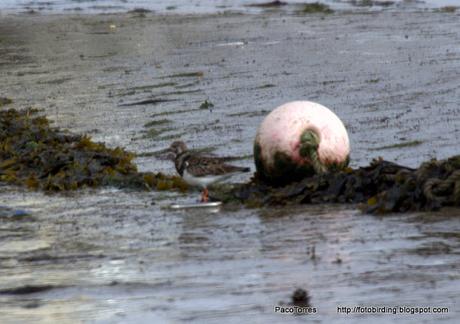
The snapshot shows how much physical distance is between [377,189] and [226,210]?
1214mm

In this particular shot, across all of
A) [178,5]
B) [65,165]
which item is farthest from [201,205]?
[178,5]

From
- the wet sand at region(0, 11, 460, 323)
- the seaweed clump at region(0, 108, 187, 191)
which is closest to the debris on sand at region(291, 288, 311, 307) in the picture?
the wet sand at region(0, 11, 460, 323)

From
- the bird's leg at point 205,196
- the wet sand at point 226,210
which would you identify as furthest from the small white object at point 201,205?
the wet sand at point 226,210

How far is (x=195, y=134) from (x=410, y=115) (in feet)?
8.36

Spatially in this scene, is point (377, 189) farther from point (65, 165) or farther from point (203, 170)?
point (65, 165)

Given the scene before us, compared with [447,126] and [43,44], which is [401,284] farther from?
[43,44]

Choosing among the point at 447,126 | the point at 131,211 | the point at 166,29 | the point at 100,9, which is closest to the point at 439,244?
the point at 131,211

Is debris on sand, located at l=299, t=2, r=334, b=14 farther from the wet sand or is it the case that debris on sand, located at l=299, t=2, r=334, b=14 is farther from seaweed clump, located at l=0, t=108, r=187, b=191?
seaweed clump, located at l=0, t=108, r=187, b=191

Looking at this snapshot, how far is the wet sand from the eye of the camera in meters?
6.88

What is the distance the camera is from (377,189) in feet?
31.5

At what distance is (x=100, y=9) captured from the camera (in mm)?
39031

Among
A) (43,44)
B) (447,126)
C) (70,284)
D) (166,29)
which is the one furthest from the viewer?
(166,29)

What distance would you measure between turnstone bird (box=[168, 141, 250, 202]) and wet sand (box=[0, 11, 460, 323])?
38 cm

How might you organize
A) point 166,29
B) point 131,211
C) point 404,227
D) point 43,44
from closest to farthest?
1. point 404,227
2. point 131,211
3. point 43,44
4. point 166,29
